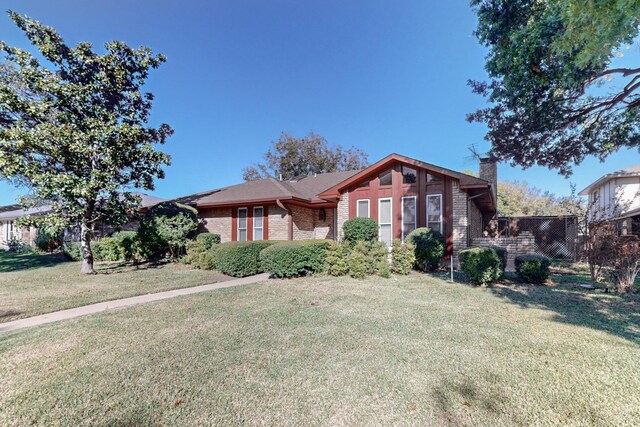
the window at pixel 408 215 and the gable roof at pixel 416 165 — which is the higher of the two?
the gable roof at pixel 416 165

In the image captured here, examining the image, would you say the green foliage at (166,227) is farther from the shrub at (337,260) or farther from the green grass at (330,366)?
the green grass at (330,366)

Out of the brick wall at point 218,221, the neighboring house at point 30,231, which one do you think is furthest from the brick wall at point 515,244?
the neighboring house at point 30,231

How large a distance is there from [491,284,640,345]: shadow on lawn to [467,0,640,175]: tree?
A: 443 cm

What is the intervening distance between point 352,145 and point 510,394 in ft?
91.8

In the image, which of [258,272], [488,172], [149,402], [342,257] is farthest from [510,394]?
[488,172]

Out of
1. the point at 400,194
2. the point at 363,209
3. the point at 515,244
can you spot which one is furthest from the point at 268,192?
the point at 515,244

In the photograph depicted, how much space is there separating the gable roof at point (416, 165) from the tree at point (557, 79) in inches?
95.5

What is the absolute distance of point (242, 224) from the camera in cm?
1421

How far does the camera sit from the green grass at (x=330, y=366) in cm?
242

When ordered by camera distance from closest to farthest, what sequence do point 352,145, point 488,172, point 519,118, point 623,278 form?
point 623,278, point 519,118, point 488,172, point 352,145

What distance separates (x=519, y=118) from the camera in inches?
408

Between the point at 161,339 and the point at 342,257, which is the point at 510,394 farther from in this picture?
the point at 342,257

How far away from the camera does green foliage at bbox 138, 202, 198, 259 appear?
40.7ft

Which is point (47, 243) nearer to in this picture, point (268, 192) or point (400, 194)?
point (268, 192)
